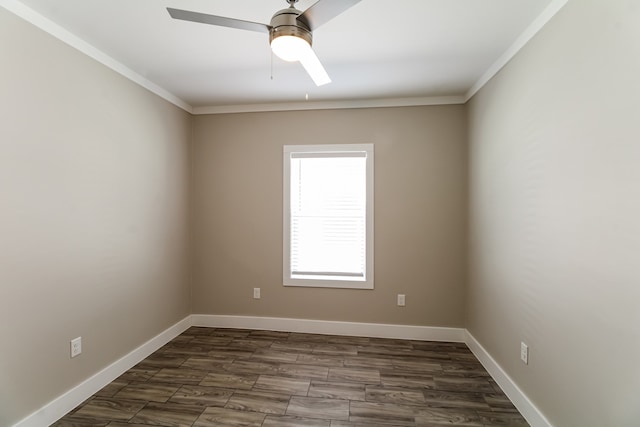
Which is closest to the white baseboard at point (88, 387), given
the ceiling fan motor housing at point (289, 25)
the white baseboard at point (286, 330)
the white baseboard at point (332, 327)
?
the white baseboard at point (286, 330)

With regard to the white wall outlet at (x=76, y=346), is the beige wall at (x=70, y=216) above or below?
above

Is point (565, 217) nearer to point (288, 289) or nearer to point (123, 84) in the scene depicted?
point (288, 289)

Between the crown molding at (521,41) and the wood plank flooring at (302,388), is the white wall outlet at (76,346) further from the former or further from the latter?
the crown molding at (521,41)

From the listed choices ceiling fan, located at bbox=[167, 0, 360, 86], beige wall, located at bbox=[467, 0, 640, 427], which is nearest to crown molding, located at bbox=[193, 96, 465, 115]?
beige wall, located at bbox=[467, 0, 640, 427]

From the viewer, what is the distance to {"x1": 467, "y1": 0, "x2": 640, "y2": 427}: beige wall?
137cm

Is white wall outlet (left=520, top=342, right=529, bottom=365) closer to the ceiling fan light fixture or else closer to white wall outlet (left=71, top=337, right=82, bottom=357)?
the ceiling fan light fixture

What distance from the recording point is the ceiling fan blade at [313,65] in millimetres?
1669

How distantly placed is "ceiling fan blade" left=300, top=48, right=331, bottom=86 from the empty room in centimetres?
1

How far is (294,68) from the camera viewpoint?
108 inches

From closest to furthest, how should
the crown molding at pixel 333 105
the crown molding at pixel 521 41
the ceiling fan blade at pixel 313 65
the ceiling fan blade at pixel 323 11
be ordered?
the ceiling fan blade at pixel 323 11 → the ceiling fan blade at pixel 313 65 → the crown molding at pixel 521 41 → the crown molding at pixel 333 105

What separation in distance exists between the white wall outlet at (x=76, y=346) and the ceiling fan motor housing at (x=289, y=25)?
2398 millimetres

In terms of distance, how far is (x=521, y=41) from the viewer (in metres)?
2.22

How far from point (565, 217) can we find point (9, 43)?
326 centimetres

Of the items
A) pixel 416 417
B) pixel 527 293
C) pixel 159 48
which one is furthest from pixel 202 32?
pixel 416 417
